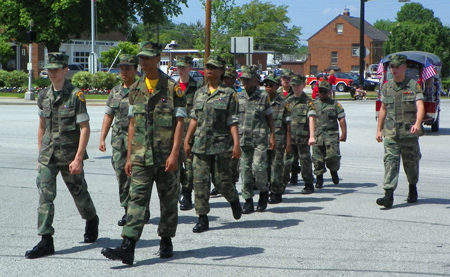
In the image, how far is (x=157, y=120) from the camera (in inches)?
215

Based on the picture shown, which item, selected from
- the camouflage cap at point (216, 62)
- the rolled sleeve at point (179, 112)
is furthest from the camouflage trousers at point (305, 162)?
the rolled sleeve at point (179, 112)

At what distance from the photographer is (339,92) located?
4991 cm

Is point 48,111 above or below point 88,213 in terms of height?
above

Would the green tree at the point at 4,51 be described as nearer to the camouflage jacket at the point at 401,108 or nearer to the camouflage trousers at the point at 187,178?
the camouflage trousers at the point at 187,178

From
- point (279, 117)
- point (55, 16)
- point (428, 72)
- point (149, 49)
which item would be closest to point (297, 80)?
point (279, 117)

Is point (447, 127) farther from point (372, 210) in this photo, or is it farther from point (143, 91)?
point (143, 91)

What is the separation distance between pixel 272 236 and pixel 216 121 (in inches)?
52.6

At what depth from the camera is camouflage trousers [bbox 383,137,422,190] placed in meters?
7.97

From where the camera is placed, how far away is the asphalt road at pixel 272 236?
5430 millimetres

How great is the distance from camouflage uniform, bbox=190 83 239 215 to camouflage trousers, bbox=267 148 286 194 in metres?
1.61

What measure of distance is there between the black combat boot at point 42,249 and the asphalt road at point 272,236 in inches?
2.5

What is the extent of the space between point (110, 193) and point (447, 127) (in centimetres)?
1541

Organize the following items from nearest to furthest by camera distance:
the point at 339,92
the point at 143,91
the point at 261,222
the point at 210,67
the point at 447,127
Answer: the point at 143,91
the point at 210,67
the point at 261,222
the point at 447,127
the point at 339,92

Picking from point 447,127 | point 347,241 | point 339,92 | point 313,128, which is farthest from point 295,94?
point 339,92
